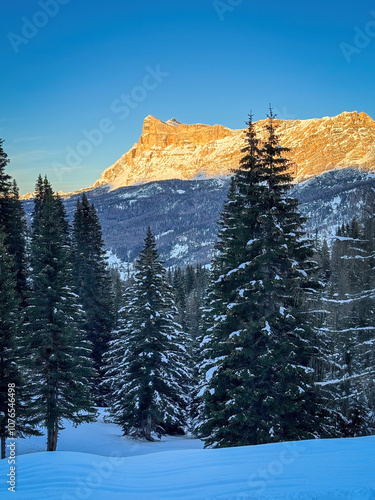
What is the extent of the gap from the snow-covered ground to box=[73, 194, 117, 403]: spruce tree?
2316 cm

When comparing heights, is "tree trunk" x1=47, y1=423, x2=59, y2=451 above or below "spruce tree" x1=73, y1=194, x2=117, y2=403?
below

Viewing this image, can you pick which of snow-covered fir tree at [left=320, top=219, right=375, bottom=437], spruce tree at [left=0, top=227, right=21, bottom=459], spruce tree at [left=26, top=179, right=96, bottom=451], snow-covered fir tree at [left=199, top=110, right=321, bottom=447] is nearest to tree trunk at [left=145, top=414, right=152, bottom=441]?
spruce tree at [left=26, top=179, right=96, bottom=451]

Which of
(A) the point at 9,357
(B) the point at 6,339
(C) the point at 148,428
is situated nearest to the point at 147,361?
(C) the point at 148,428

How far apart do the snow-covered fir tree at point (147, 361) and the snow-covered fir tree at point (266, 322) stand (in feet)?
29.4

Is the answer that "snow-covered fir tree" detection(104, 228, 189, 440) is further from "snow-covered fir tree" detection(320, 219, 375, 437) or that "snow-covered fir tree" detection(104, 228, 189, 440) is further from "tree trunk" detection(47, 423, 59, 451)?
"snow-covered fir tree" detection(320, 219, 375, 437)

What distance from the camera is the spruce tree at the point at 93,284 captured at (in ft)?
109

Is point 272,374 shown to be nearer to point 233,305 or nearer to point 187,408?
point 233,305

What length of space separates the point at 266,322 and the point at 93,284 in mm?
23484

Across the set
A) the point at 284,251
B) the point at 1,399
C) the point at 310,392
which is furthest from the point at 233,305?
the point at 1,399

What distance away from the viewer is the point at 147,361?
79.0ft

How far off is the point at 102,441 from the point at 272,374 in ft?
47.9

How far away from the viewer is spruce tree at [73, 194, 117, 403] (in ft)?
109

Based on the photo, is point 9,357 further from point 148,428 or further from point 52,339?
point 148,428

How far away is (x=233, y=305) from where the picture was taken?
47.5ft
